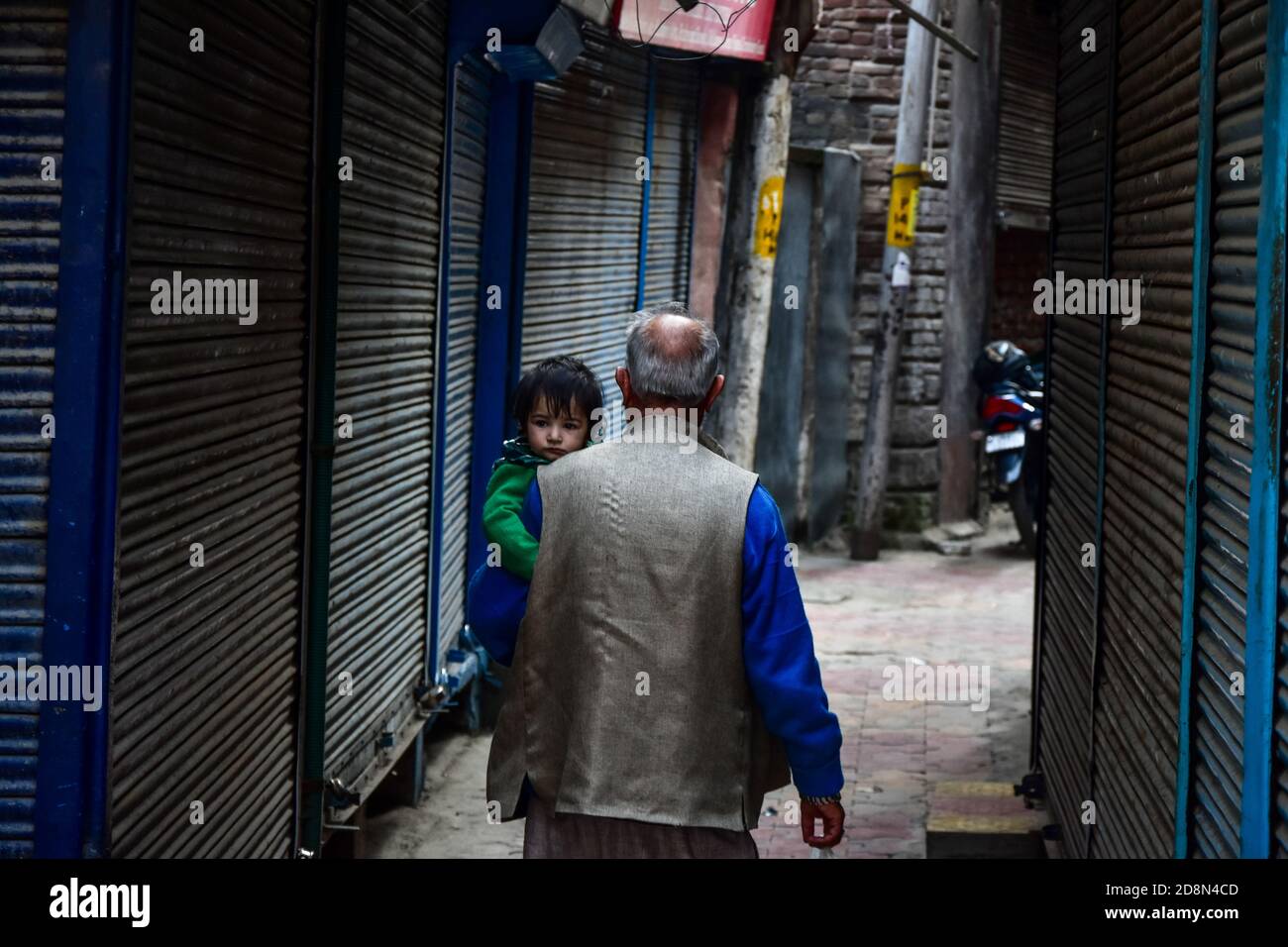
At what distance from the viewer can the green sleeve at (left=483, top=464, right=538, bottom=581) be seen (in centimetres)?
334

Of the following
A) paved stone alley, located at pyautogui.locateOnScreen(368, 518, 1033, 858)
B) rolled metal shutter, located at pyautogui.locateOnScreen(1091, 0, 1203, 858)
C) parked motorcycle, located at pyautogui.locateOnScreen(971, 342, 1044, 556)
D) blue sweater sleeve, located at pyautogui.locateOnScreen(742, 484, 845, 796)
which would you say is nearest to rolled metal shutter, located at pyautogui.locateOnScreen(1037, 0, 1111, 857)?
rolled metal shutter, located at pyautogui.locateOnScreen(1091, 0, 1203, 858)

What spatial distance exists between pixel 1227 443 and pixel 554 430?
1.61 metres

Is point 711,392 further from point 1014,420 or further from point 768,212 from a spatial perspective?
point 1014,420

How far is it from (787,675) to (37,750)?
54.9 inches

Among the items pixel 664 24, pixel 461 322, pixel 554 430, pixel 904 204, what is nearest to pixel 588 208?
pixel 664 24

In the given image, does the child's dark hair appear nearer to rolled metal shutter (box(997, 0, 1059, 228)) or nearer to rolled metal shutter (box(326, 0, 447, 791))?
rolled metal shutter (box(326, 0, 447, 791))

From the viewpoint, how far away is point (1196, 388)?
3.29 m

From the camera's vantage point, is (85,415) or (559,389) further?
(559,389)

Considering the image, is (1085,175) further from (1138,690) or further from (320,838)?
(320,838)

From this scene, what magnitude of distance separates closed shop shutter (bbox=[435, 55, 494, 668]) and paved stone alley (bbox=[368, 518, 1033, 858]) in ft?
2.31

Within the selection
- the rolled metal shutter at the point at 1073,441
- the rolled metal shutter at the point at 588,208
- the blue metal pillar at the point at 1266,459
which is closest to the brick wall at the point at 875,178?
the rolled metal shutter at the point at 588,208

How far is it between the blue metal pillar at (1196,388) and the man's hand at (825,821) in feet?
2.26

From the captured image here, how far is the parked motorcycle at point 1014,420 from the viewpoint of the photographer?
1134 centimetres

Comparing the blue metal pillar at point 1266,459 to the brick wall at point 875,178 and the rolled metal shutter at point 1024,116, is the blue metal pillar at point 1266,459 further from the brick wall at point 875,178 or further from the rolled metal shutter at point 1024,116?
the rolled metal shutter at point 1024,116
